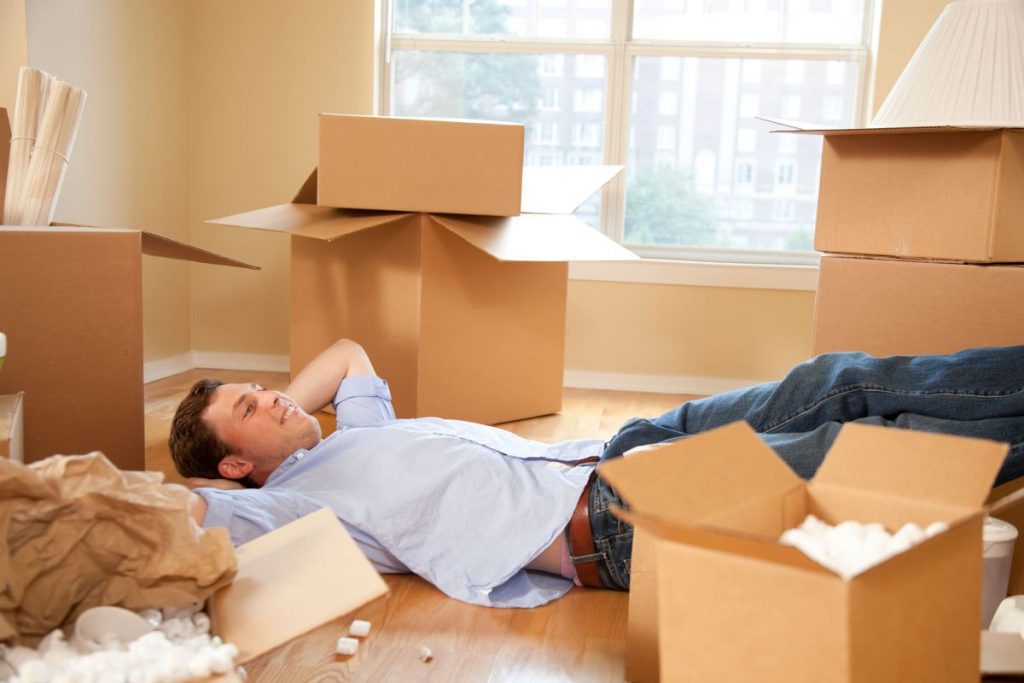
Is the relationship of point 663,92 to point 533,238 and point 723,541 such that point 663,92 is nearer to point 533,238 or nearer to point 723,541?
point 533,238

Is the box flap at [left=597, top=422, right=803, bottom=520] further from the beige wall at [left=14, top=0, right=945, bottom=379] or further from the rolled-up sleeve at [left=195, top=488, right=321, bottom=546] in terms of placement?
the beige wall at [left=14, top=0, right=945, bottom=379]

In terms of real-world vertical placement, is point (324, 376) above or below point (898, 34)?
below

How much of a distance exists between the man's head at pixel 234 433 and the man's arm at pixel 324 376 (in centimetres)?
32

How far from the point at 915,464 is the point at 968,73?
1340 millimetres

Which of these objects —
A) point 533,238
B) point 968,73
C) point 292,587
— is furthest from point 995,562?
point 533,238

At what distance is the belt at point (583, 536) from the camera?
152 centimetres

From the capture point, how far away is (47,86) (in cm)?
185

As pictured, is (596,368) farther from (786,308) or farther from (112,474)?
(112,474)

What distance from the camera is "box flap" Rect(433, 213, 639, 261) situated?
2.36 m

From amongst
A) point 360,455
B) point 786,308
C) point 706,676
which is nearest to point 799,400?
point 360,455

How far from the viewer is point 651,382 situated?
136 inches

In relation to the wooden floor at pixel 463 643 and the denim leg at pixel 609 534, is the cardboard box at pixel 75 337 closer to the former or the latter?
the wooden floor at pixel 463 643

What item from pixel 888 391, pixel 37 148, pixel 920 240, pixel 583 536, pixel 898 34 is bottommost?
pixel 583 536

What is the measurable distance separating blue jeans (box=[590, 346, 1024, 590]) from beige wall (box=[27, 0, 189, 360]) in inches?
76.6
